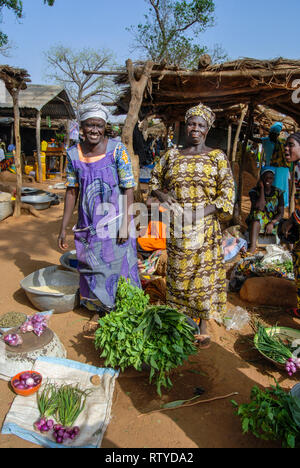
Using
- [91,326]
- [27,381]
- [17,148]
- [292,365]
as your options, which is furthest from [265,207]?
[17,148]

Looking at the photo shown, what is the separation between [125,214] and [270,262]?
239 cm

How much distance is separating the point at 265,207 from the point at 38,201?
572 centimetres

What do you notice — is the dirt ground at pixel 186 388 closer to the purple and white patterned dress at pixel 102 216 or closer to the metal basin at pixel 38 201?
the purple and white patterned dress at pixel 102 216

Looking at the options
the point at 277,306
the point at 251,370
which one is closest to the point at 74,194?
the point at 251,370

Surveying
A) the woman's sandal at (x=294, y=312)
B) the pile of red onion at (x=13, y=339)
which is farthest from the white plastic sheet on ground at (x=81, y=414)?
the woman's sandal at (x=294, y=312)

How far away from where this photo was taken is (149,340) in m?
2.34

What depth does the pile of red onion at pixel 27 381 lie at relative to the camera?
2.28 m

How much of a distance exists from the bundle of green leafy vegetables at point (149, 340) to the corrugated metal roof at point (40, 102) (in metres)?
13.4

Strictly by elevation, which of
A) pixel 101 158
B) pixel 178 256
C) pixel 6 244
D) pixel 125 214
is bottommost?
pixel 6 244

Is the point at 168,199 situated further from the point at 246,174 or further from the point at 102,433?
the point at 246,174

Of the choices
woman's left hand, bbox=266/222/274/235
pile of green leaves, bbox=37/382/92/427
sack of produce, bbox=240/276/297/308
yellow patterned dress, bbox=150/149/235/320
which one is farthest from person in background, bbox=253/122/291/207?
pile of green leaves, bbox=37/382/92/427

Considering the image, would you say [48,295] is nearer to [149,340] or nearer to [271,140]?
[149,340]

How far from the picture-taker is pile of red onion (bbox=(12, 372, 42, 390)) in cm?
228

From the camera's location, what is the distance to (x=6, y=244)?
5.76 meters
